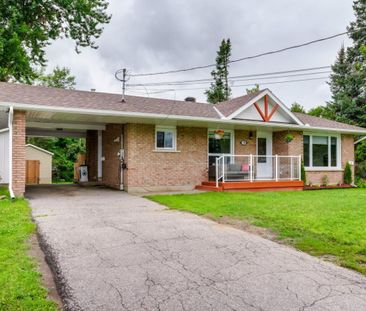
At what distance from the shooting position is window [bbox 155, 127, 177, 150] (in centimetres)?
1376

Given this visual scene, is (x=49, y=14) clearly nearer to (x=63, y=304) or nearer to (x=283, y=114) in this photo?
(x=283, y=114)

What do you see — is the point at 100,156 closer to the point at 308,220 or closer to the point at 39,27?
the point at 39,27

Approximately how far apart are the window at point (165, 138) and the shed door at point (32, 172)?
45.0 ft

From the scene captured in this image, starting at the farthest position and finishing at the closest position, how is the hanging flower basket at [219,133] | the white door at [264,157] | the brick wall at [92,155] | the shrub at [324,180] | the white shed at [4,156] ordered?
1. the shrub at [324,180]
2. the brick wall at [92,155]
3. the white door at [264,157]
4. the hanging flower basket at [219,133]
5. the white shed at [4,156]

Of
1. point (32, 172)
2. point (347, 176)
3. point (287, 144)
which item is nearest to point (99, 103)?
point (287, 144)

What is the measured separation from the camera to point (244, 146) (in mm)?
15992

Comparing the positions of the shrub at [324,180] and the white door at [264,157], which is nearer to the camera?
the white door at [264,157]

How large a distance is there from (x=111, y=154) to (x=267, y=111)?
724 centimetres

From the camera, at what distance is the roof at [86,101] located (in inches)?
445

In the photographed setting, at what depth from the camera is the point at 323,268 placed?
4.29 m

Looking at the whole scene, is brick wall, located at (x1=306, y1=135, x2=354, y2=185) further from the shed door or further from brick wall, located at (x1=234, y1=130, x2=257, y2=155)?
the shed door

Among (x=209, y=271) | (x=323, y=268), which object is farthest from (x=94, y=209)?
(x=323, y=268)

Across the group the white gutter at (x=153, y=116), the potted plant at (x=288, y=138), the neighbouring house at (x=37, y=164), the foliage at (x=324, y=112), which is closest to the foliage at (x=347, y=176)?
the white gutter at (x=153, y=116)

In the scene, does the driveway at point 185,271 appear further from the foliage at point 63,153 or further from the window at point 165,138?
the foliage at point 63,153
